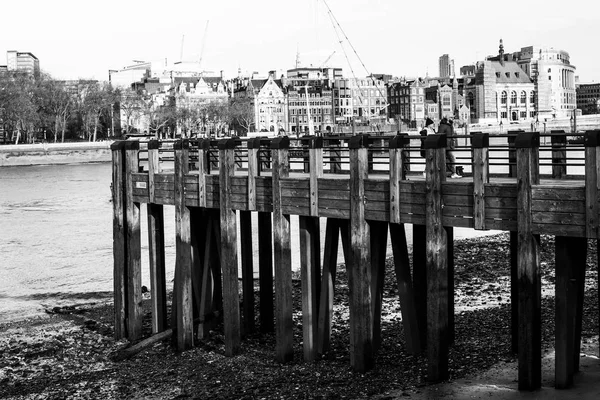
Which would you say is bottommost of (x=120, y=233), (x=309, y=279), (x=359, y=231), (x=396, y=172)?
(x=309, y=279)

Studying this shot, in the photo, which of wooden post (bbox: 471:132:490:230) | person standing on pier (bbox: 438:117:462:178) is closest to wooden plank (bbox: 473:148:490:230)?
wooden post (bbox: 471:132:490:230)

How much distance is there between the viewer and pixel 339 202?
16109 millimetres

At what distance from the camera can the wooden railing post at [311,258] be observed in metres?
16.5

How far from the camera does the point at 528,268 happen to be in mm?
13656

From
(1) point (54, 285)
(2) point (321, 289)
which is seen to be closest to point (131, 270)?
(2) point (321, 289)

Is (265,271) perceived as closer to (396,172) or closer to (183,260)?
(183,260)

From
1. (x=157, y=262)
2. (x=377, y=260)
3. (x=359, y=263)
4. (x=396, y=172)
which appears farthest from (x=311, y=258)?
(x=157, y=262)

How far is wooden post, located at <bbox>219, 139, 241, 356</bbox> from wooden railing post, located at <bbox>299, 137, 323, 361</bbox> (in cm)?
158

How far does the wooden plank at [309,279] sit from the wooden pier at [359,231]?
0.9 inches

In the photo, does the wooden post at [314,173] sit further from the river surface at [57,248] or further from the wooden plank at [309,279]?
the river surface at [57,248]

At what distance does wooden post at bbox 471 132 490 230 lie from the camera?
13898 millimetres

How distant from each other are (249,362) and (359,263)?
11.1 feet

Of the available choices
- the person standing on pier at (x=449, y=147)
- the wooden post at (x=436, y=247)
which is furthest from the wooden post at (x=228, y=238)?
the wooden post at (x=436, y=247)

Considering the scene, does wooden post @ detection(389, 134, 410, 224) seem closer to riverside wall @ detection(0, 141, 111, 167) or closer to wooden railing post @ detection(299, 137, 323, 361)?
wooden railing post @ detection(299, 137, 323, 361)
